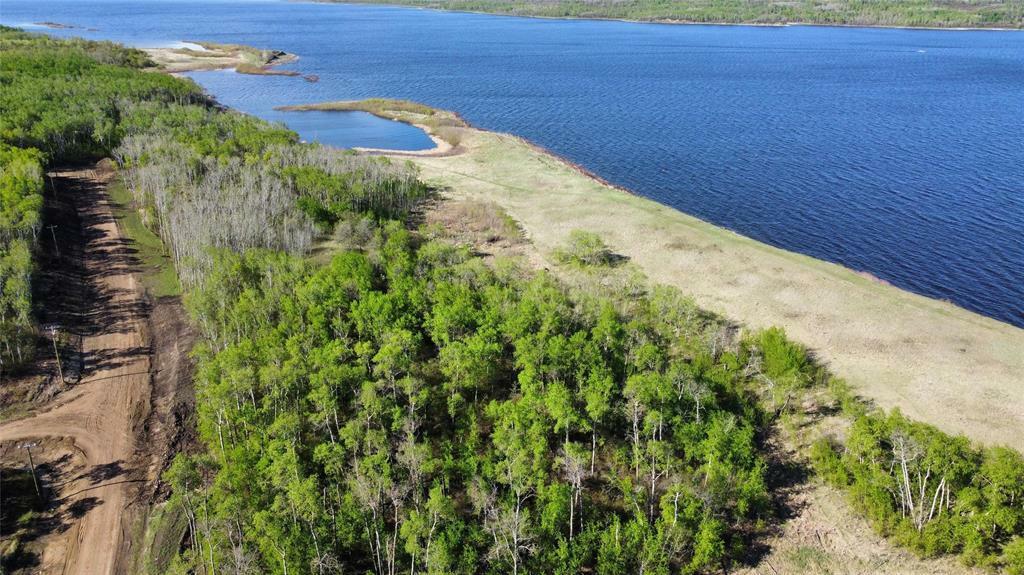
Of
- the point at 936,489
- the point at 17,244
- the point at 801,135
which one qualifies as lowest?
the point at 936,489

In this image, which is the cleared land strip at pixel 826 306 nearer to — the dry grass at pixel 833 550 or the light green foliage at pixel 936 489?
the light green foliage at pixel 936 489

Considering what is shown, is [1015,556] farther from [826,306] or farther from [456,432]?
[826,306]

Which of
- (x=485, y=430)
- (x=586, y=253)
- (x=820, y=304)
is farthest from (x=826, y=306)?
(x=485, y=430)

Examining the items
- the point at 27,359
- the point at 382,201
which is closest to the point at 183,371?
the point at 27,359

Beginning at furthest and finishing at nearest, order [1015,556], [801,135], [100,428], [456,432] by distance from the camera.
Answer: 1. [801,135]
2. [100,428]
3. [456,432]
4. [1015,556]

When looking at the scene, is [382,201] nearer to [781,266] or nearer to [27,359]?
[27,359]

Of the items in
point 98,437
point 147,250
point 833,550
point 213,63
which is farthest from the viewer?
point 213,63

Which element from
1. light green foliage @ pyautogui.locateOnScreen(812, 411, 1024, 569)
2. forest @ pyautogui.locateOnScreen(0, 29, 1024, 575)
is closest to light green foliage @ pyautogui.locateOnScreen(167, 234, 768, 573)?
forest @ pyautogui.locateOnScreen(0, 29, 1024, 575)
